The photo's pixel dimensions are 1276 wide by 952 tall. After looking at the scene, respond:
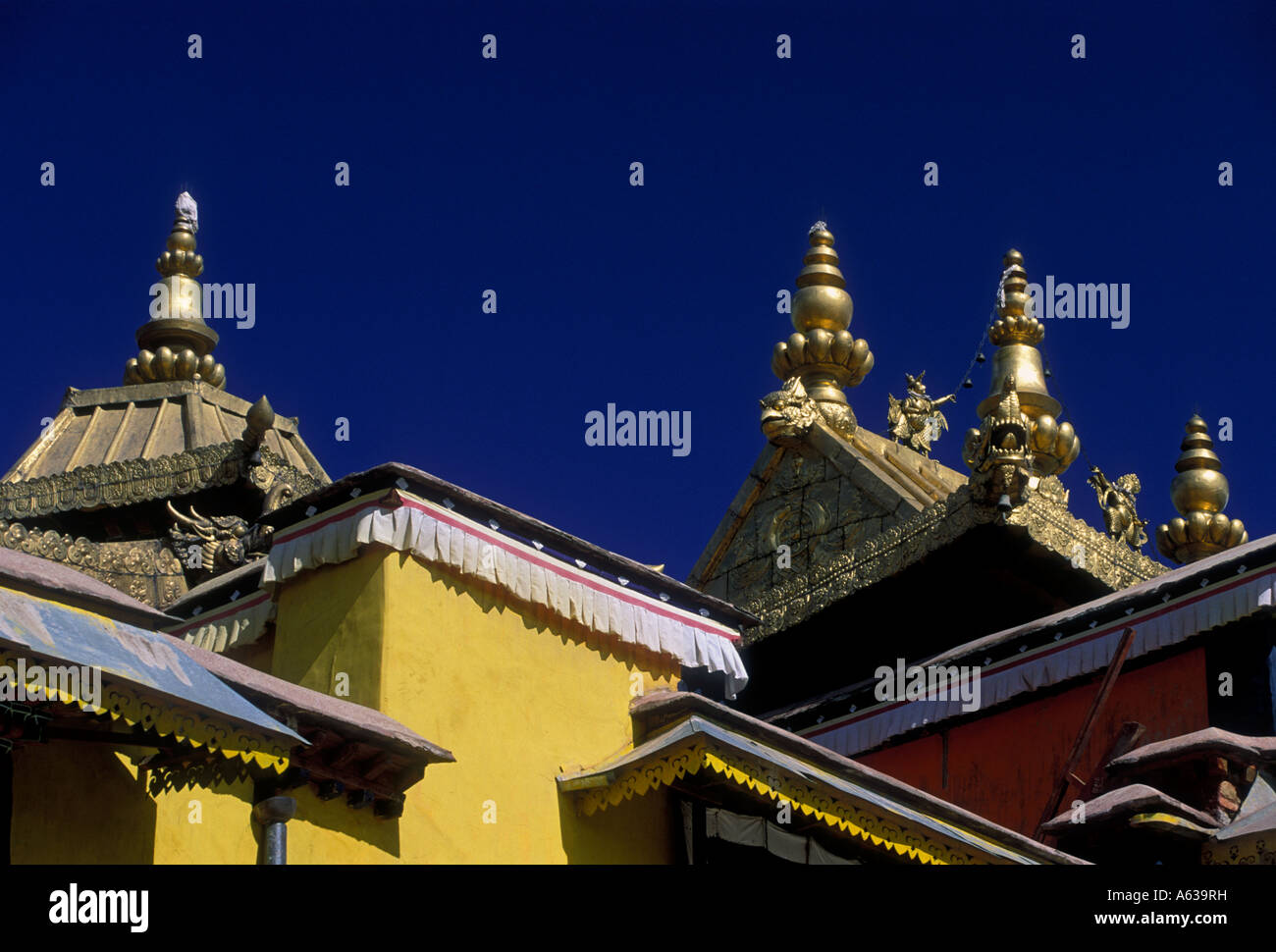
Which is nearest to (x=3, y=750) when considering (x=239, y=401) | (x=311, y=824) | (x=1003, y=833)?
(x=311, y=824)

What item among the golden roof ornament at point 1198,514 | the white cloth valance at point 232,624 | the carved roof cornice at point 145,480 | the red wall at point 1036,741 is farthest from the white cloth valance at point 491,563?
the golden roof ornament at point 1198,514

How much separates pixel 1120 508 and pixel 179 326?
11698mm

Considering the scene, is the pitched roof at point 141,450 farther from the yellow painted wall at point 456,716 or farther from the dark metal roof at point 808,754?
the dark metal roof at point 808,754

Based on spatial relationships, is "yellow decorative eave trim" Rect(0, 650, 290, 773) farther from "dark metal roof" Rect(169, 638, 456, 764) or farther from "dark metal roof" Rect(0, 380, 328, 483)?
"dark metal roof" Rect(0, 380, 328, 483)

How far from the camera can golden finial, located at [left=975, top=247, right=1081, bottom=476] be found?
27192mm

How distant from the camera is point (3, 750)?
1166 cm

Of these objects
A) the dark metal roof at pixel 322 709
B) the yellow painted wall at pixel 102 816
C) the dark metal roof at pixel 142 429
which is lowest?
the yellow painted wall at pixel 102 816

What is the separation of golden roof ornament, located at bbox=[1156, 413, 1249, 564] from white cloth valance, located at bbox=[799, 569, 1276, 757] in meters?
6.44

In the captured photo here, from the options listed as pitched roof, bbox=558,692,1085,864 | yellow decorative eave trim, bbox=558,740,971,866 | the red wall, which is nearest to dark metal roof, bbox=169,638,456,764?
yellow decorative eave trim, bbox=558,740,971,866

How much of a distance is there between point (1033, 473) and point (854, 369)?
4.90 meters

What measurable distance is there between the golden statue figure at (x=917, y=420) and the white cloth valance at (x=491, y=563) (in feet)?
32.8

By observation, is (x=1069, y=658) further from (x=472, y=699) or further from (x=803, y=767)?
(x=472, y=699)

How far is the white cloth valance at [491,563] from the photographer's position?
51.7 ft
